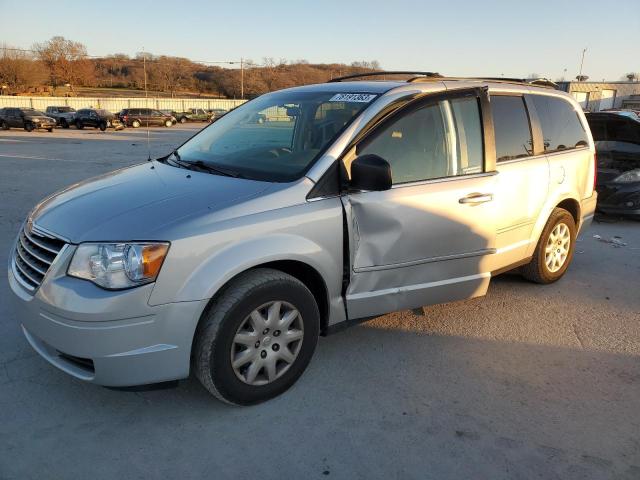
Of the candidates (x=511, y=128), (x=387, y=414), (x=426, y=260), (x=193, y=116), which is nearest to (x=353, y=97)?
(x=426, y=260)

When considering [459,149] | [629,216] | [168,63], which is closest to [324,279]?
[459,149]

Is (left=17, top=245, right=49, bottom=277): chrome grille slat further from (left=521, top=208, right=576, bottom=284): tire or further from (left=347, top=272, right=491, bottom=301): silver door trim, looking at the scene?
(left=521, top=208, right=576, bottom=284): tire

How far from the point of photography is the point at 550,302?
4.70 metres

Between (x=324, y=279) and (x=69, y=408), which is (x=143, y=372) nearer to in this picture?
(x=69, y=408)

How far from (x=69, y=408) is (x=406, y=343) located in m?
2.23

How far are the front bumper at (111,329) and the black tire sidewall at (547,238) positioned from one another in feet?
11.0

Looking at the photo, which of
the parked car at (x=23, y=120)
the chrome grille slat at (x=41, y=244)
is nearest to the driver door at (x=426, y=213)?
the chrome grille slat at (x=41, y=244)

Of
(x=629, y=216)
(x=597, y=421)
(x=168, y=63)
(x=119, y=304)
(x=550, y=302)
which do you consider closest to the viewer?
(x=119, y=304)

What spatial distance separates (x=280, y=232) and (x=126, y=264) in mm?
815

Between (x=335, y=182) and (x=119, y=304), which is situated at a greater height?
(x=335, y=182)

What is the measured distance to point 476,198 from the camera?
12.2 ft

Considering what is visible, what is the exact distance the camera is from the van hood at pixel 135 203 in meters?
2.66

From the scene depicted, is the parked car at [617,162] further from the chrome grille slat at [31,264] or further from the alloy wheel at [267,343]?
the chrome grille slat at [31,264]

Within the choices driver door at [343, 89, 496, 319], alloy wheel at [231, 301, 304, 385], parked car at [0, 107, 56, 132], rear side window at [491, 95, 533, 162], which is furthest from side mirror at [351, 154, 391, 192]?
parked car at [0, 107, 56, 132]
